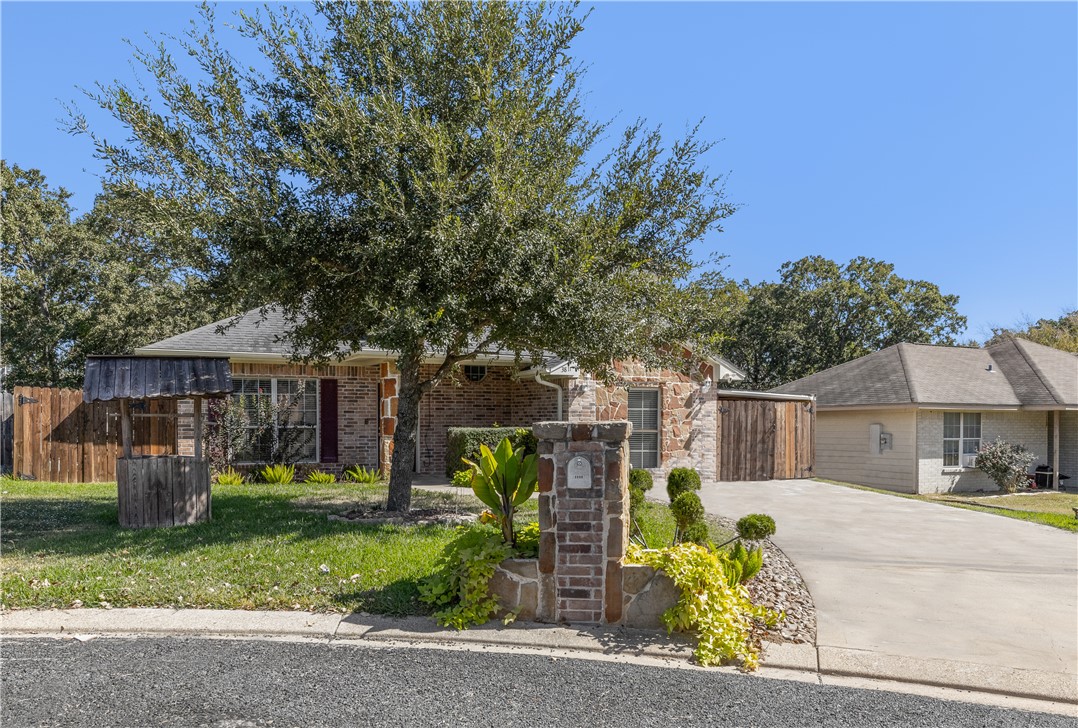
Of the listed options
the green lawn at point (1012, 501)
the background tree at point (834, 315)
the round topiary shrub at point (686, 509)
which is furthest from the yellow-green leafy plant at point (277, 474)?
the background tree at point (834, 315)

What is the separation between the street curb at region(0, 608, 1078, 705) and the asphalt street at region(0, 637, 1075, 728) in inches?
9.5

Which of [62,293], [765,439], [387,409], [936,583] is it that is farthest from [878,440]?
[62,293]

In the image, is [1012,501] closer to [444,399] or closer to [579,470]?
[444,399]

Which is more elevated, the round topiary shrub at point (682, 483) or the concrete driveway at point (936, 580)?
the round topiary shrub at point (682, 483)

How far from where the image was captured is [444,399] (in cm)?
1598

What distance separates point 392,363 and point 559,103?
691 cm

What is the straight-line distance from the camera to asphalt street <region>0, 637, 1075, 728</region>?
3891 millimetres

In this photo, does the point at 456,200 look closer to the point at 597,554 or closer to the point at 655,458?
the point at 597,554

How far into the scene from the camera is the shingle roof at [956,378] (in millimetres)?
19641

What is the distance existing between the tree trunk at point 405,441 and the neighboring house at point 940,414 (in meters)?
14.4

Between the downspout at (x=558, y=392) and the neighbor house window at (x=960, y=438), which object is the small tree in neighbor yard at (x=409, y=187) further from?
the neighbor house window at (x=960, y=438)

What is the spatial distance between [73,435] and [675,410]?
482 inches

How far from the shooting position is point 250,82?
8852mm

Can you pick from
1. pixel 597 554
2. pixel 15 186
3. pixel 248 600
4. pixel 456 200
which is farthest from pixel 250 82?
pixel 15 186
